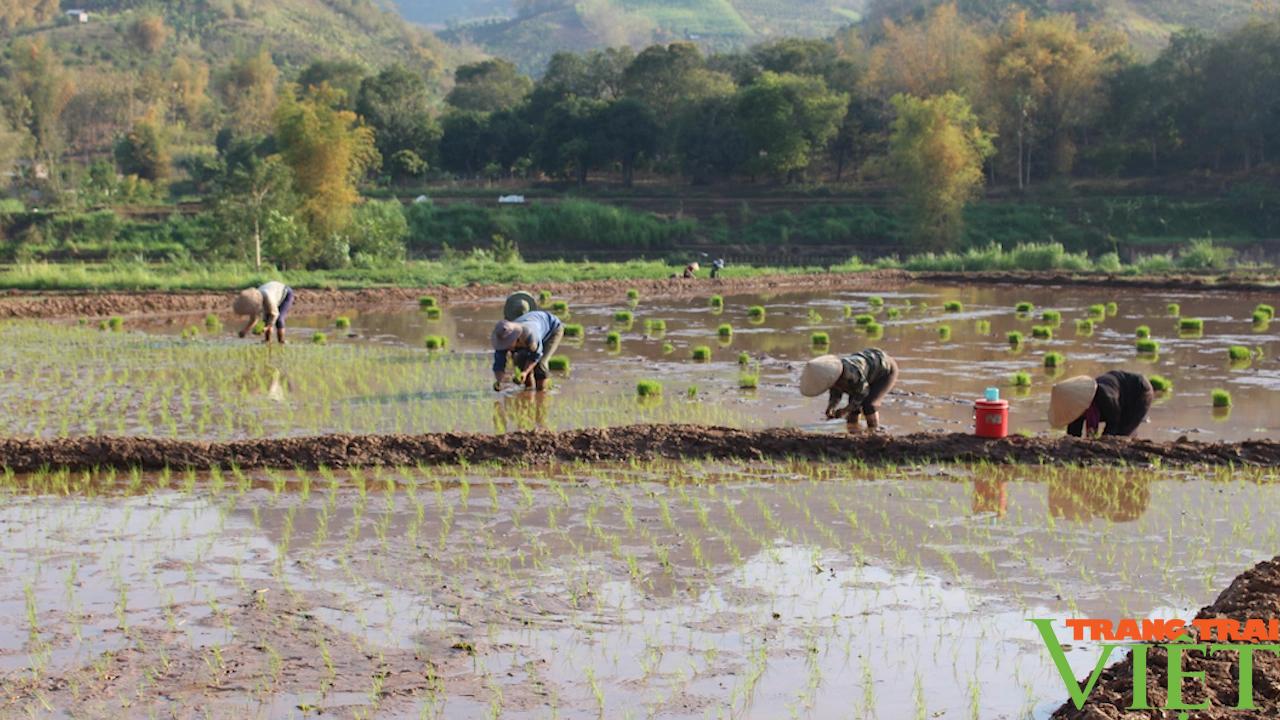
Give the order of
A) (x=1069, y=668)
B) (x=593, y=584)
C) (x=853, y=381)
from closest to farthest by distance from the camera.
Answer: (x=1069, y=668), (x=593, y=584), (x=853, y=381)

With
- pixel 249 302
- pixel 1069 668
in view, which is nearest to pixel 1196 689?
pixel 1069 668

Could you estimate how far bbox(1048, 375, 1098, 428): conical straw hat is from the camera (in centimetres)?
947

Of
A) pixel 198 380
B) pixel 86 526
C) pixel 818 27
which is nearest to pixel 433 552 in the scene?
pixel 86 526

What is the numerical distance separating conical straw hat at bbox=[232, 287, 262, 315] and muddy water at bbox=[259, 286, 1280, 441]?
2323 mm

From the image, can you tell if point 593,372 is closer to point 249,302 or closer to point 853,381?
point 249,302

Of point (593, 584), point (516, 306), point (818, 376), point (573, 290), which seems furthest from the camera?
point (573, 290)

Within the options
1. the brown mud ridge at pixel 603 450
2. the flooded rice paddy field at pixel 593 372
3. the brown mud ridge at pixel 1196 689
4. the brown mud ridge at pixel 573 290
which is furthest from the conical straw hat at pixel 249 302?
the brown mud ridge at pixel 1196 689

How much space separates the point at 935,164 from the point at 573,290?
16613 millimetres

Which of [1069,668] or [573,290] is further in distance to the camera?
[573,290]

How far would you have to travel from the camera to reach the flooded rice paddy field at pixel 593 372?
38.2ft

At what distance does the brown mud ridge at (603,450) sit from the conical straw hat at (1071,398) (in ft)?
0.81

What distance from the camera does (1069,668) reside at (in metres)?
5.44

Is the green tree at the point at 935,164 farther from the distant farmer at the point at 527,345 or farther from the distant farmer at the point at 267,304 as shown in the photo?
the distant farmer at the point at 527,345

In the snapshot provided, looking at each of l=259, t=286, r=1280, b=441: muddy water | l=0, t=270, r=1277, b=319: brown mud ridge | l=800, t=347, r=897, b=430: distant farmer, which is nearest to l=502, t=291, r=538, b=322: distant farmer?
l=259, t=286, r=1280, b=441: muddy water
